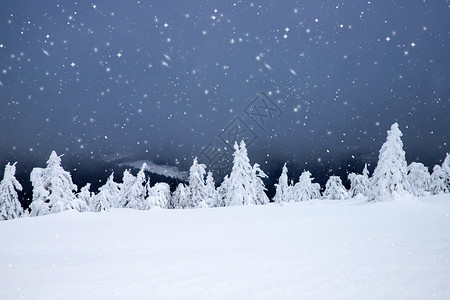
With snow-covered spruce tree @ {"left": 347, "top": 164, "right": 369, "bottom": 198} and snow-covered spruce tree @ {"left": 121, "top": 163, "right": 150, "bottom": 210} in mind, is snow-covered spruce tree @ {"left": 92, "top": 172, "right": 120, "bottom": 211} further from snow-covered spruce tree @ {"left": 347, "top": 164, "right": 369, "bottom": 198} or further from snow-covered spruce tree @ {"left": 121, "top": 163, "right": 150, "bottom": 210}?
snow-covered spruce tree @ {"left": 347, "top": 164, "right": 369, "bottom": 198}

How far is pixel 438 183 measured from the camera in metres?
41.5

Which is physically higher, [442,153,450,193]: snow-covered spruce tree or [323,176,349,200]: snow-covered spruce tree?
[442,153,450,193]: snow-covered spruce tree

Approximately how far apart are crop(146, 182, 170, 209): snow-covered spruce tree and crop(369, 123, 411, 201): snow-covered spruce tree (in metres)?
29.6

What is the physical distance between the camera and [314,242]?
29.7 feet

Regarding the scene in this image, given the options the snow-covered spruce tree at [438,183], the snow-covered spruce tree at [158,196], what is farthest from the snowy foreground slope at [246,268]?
the snow-covered spruce tree at [438,183]

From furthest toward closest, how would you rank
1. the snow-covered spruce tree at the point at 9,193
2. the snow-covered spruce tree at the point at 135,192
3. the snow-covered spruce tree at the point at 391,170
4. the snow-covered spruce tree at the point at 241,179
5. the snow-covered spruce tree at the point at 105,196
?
1. the snow-covered spruce tree at the point at 135,192
2. the snow-covered spruce tree at the point at 105,196
3. the snow-covered spruce tree at the point at 241,179
4. the snow-covered spruce tree at the point at 9,193
5. the snow-covered spruce tree at the point at 391,170

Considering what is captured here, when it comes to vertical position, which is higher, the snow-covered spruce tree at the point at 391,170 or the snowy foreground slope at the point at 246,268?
the snow-covered spruce tree at the point at 391,170

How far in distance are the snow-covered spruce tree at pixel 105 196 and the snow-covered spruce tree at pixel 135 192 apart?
5.59 ft

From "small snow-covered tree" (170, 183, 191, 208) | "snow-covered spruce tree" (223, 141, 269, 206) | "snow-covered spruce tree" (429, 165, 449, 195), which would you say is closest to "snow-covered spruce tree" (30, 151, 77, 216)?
"small snow-covered tree" (170, 183, 191, 208)

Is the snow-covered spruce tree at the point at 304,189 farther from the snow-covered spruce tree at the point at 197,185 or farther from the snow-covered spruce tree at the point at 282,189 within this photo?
the snow-covered spruce tree at the point at 197,185

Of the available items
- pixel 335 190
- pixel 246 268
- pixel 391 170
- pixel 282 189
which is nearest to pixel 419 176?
pixel 335 190

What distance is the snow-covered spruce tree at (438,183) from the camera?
136ft

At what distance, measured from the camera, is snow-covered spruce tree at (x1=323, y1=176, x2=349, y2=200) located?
4925 centimetres

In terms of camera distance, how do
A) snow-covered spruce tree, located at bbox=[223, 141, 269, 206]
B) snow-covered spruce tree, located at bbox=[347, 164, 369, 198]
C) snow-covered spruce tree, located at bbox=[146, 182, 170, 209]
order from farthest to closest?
snow-covered spruce tree, located at bbox=[347, 164, 369, 198], snow-covered spruce tree, located at bbox=[146, 182, 170, 209], snow-covered spruce tree, located at bbox=[223, 141, 269, 206]
